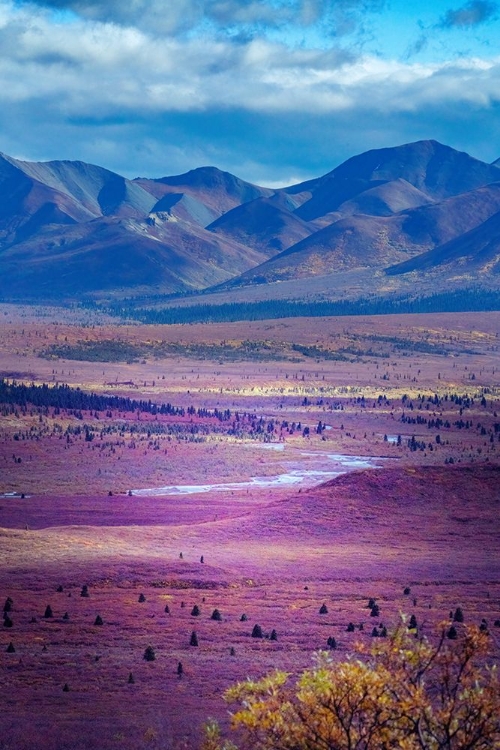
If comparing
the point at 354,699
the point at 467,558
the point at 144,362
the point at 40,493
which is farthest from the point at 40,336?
the point at 354,699

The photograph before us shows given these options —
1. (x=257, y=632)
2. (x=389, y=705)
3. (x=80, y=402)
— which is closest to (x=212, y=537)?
(x=257, y=632)

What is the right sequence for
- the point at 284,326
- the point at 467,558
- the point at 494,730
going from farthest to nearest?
the point at 284,326
the point at 467,558
the point at 494,730

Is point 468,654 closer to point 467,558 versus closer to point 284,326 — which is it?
point 467,558

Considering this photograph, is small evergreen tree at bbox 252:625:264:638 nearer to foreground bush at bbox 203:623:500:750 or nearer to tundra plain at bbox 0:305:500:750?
tundra plain at bbox 0:305:500:750

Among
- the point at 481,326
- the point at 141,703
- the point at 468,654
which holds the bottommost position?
the point at 141,703

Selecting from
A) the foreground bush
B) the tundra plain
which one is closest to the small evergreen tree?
the tundra plain

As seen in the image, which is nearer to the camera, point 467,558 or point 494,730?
point 494,730

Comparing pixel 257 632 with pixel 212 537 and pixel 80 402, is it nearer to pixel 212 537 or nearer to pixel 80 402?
pixel 212 537
